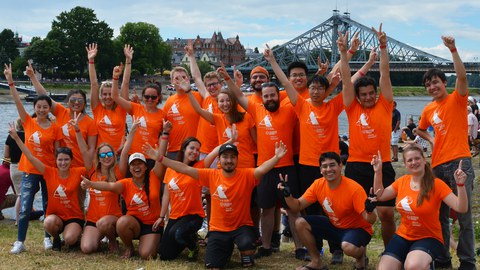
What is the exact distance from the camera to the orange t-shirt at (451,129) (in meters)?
5.52

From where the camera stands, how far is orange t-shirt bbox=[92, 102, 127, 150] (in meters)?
7.12

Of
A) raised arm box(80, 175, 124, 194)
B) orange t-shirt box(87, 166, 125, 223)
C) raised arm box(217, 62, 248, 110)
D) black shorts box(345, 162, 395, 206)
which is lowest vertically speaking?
orange t-shirt box(87, 166, 125, 223)

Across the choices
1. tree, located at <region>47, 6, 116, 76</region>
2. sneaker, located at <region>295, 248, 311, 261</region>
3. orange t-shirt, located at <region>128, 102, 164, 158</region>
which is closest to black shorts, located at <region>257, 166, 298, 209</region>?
sneaker, located at <region>295, 248, 311, 261</region>

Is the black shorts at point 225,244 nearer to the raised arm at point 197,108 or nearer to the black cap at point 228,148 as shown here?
the black cap at point 228,148

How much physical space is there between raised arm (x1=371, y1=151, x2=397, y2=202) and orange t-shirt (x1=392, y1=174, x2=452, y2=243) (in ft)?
0.31

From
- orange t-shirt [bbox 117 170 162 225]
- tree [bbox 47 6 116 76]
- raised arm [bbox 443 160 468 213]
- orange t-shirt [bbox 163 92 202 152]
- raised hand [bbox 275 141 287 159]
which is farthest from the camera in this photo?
tree [bbox 47 6 116 76]

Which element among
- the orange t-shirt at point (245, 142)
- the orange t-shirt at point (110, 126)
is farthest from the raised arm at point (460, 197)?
the orange t-shirt at point (110, 126)

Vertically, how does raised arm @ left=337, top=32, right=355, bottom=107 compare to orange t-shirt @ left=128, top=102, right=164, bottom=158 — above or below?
above

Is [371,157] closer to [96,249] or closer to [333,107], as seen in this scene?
[333,107]

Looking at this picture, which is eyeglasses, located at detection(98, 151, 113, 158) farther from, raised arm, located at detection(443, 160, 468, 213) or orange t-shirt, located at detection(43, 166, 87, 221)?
raised arm, located at detection(443, 160, 468, 213)

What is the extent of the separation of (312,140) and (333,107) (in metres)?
0.39

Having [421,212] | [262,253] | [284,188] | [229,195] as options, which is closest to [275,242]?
[262,253]

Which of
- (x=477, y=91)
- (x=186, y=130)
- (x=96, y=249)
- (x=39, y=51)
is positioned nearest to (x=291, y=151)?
(x=186, y=130)

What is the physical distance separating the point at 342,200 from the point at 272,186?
823mm
